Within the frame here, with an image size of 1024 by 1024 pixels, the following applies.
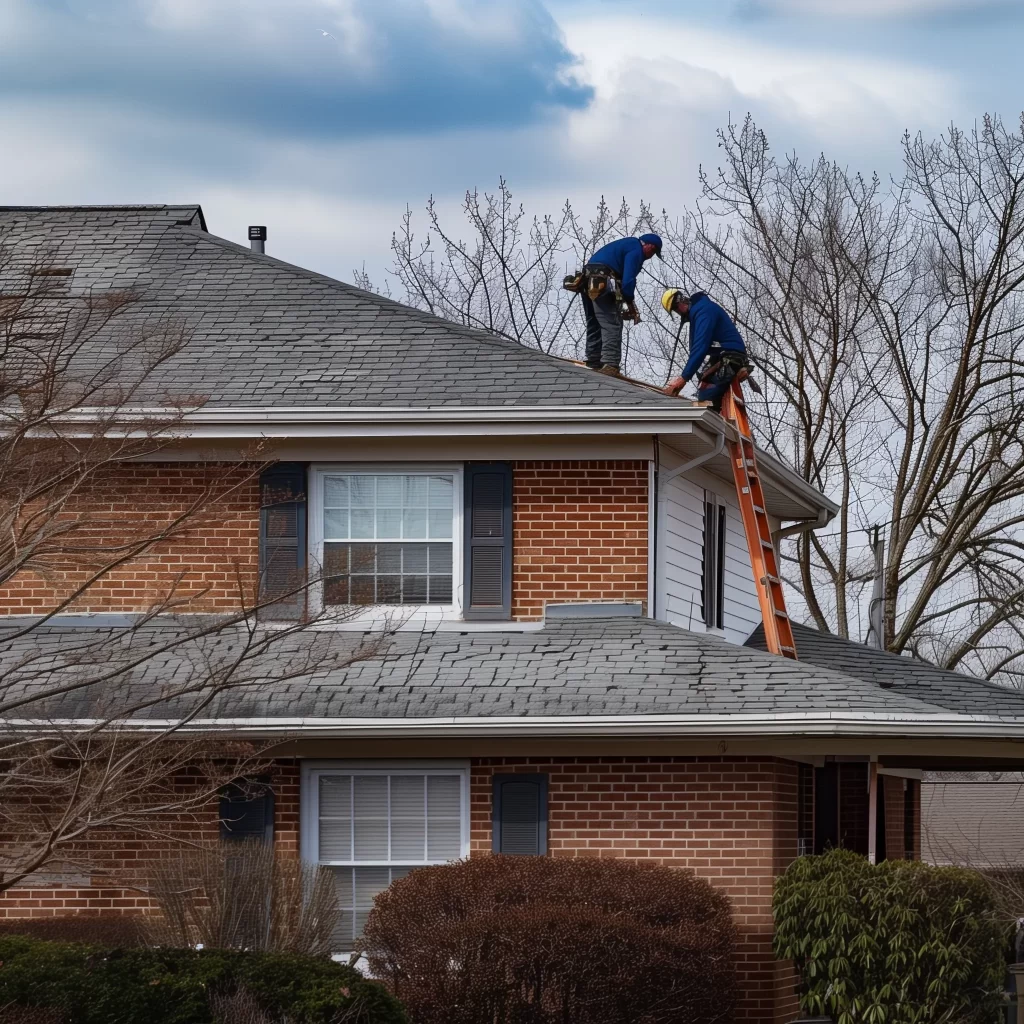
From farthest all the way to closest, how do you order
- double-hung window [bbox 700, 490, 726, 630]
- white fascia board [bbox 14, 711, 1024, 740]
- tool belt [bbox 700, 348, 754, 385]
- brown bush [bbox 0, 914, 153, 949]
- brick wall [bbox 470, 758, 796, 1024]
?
double-hung window [bbox 700, 490, 726, 630] < tool belt [bbox 700, 348, 754, 385] < brick wall [bbox 470, 758, 796, 1024] < brown bush [bbox 0, 914, 153, 949] < white fascia board [bbox 14, 711, 1024, 740]

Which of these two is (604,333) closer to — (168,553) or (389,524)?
(389,524)

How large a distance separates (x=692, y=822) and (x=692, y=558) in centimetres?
342

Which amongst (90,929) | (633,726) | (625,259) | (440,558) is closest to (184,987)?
(90,929)

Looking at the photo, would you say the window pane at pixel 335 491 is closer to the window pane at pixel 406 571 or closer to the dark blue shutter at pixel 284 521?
the dark blue shutter at pixel 284 521

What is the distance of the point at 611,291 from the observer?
685 inches

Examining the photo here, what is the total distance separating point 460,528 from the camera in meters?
15.5

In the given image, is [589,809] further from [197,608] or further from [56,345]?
[56,345]

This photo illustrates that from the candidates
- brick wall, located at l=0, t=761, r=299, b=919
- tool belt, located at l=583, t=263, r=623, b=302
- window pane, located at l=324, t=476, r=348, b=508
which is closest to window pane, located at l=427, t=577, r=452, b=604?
window pane, located at l=324, t=476, r=348, b=508

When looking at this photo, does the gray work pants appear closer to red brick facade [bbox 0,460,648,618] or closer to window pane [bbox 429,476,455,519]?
red brick facade [bbox 0,460,648,618]

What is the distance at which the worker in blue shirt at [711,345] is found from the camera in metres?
16.8

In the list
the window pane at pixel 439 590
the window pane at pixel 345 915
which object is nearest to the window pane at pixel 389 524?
the window pane at pixel 439 590

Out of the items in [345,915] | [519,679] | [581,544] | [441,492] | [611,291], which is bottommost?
[345,915]

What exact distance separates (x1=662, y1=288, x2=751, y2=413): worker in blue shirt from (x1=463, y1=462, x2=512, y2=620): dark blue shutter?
2.23m

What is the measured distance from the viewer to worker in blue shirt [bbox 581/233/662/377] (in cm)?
1733
